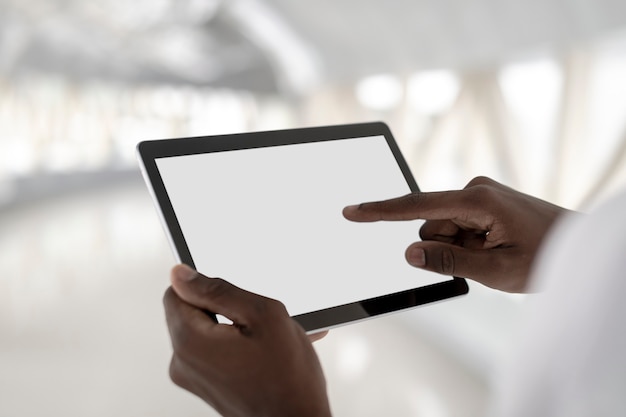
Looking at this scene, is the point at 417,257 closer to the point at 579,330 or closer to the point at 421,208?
A: the point at 421,208

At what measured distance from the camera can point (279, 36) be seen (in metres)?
4.37

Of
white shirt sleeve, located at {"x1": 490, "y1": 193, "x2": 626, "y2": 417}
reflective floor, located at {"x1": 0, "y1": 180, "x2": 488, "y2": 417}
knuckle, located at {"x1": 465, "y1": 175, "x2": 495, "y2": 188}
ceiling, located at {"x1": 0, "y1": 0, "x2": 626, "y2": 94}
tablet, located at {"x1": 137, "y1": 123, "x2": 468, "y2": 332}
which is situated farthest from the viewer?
ceiling, located at {"x1": 0, "y1": 0, "x2": 626, "y2": 94}

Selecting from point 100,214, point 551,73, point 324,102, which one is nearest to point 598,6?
point 551,73

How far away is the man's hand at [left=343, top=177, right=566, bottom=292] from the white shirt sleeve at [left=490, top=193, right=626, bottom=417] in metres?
0.48

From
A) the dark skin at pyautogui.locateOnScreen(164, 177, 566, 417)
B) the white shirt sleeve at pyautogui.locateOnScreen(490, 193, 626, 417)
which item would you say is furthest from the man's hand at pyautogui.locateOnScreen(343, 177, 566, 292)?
the white shirt sleeve at pyautogui.locateOnScreen(490, 193, 626, 417)

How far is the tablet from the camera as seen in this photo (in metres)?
0.75

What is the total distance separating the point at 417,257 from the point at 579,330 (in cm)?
54

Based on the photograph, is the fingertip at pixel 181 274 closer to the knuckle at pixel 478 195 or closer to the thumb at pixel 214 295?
the thumb at pixel 214 295

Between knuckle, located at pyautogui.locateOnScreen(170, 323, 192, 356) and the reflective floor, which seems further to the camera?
the reflective floor

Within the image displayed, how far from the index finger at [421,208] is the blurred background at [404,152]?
1019 mm

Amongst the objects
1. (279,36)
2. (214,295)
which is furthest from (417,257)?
(279,36)

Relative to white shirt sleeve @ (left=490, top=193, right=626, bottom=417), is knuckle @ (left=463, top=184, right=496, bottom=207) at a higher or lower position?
higher

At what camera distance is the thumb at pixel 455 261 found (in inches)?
33.3

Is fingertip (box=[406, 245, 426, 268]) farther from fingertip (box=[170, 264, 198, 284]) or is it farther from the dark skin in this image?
fingertip (box=[170, 264, 198, 284])
